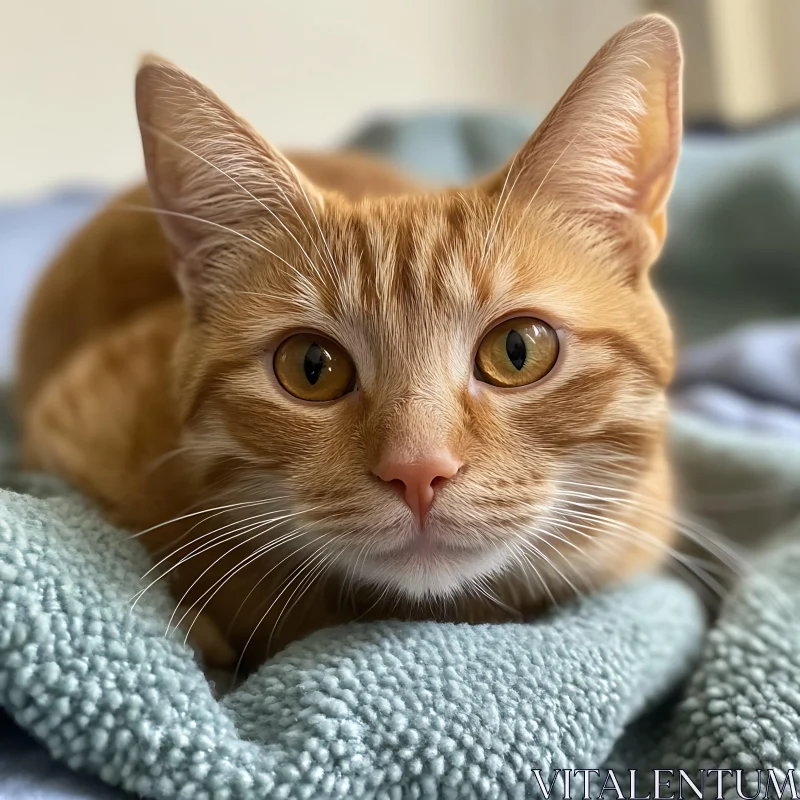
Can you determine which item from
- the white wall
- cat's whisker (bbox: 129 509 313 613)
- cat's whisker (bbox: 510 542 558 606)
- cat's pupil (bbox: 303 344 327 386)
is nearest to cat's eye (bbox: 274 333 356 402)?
cat's pupil (bbox: 303 344 327 386)

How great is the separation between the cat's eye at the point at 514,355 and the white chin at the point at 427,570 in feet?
0.59

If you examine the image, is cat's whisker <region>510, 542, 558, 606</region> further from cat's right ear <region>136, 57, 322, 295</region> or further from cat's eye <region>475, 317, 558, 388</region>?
cat's right ear <region>136, 57, 322, 295</region>

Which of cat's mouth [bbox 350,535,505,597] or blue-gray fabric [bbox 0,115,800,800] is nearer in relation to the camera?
blue-gray fabric [bbox 0,115,800,800]

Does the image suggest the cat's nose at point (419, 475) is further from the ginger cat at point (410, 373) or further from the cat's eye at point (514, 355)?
the cat's eye at point (514, 355)

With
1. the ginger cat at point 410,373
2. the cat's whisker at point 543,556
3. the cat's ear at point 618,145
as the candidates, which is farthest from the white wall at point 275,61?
the cat's whisker at point 543,556

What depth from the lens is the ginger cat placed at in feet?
2.45

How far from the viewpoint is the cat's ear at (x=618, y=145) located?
0.81 metres

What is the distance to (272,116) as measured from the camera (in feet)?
9.55

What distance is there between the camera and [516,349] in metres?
0.80

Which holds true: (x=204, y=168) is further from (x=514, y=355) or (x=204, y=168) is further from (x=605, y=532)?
(x=605, y=532)

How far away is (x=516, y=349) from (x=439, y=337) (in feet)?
0.28

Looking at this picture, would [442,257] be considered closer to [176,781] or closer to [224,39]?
[176,781]

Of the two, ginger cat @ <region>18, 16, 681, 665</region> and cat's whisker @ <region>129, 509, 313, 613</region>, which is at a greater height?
ginger cat @ <region>18, 16, 681, 665</region>

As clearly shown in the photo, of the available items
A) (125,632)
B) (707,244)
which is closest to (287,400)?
(125,632)
